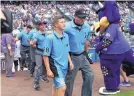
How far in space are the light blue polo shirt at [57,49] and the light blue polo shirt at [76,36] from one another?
0.43 m

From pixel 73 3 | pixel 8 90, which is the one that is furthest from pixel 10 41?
pixel 73 3

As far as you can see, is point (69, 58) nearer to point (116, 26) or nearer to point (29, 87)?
point (116, 26)

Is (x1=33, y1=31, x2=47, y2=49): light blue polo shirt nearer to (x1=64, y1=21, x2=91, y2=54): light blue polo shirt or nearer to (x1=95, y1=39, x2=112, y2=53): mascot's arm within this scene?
(x1=95, y1=39, x2=112, y2=53): mascot's arm

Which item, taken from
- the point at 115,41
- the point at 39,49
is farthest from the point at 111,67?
the point at 39,49

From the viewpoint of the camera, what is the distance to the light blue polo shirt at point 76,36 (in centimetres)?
587

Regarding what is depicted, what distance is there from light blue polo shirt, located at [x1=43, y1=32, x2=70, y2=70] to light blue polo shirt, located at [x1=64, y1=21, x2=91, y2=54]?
428 mm

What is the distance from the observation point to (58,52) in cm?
539

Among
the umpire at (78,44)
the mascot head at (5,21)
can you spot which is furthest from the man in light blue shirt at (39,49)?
the mascot head at (5,21)

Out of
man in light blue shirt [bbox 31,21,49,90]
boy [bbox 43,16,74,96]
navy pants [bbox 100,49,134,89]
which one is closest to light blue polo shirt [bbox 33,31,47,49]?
man in light blue shirt [bbox 31,21,49,90]

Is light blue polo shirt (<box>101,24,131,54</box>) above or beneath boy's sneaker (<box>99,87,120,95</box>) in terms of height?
above

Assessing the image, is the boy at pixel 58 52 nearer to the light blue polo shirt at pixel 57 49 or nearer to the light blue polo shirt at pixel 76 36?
the light blue polo shirt at pixel 57 49

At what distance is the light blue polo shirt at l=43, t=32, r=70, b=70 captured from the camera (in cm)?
538

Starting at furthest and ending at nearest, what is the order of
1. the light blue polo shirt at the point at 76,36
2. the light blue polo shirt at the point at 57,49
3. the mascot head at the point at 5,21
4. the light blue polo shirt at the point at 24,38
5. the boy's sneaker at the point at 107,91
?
the light blue polo shirt at the point at 24,38 < the boy's sneaker at the point at 107,91 < the light blue polo shirt at the point at 76,36 < the light blue polo shirt at the point at 57,49 < the mascot head at the point at 5,21

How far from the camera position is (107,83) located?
6801 millimetres
